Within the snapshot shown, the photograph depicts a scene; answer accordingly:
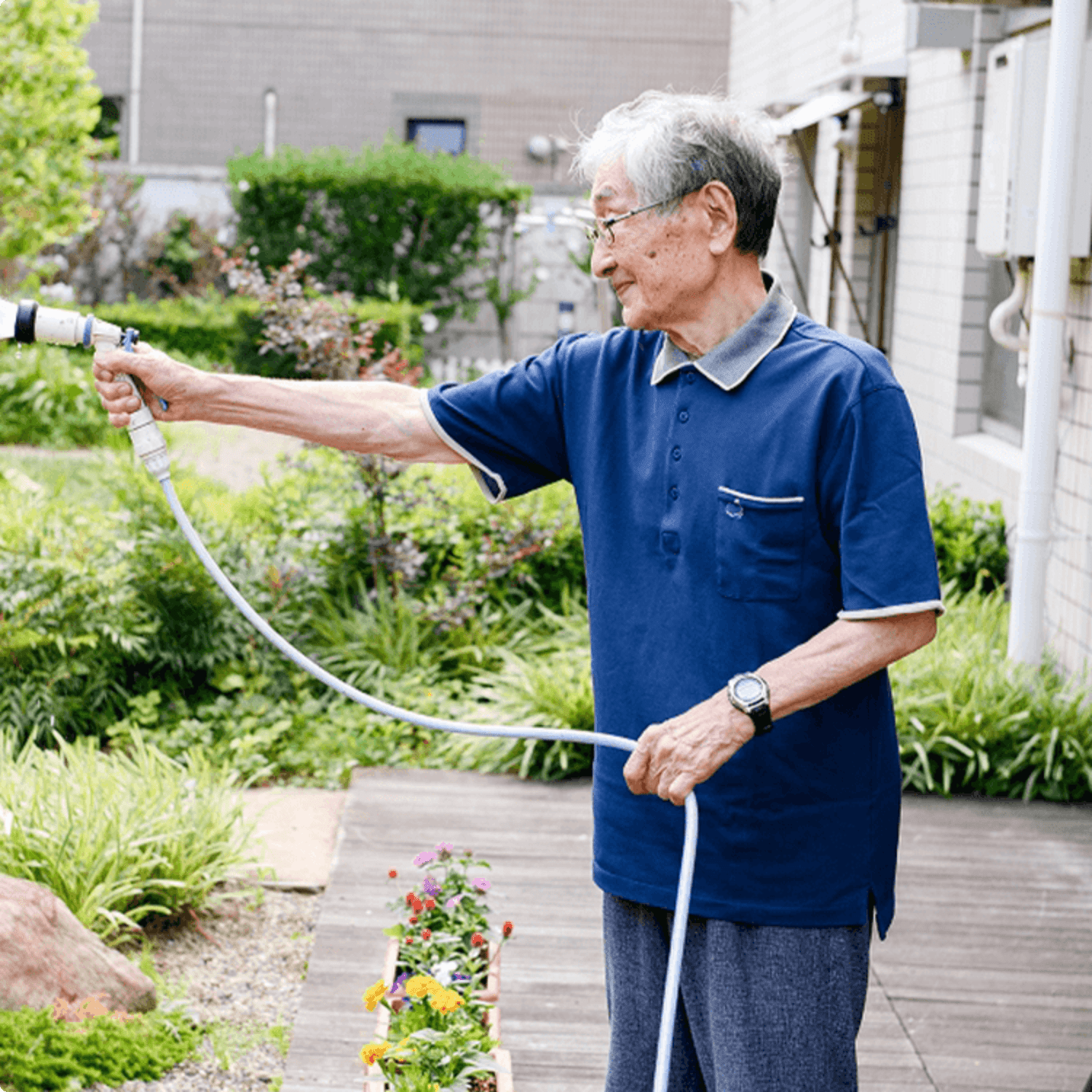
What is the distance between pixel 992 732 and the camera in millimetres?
4980

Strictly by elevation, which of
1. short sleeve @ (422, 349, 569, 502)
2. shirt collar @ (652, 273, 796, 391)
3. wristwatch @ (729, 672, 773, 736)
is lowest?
wristwatch @ (729, 672, 773, 736)

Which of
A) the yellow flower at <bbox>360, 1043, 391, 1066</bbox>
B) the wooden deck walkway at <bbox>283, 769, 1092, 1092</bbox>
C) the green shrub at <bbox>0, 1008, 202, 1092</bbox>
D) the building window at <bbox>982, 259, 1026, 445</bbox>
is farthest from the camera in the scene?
the building window at <bbox>982, 259, 1026, 445</bbox>

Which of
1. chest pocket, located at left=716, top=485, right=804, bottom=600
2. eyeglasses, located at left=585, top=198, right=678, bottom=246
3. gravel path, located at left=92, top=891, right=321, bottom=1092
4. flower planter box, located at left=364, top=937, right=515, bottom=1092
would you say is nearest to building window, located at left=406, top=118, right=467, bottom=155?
gravel path, located at left=92, top=891, right=321, bottom=1092

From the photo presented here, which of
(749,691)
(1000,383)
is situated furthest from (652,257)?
(1000,383)

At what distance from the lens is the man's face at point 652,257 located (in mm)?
2049

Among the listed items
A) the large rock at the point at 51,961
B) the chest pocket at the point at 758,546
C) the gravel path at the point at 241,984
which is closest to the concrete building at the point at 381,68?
the gravel path at the point at 241,984

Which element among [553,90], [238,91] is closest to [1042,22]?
[553,90]

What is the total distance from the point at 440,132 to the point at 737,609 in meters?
17.4

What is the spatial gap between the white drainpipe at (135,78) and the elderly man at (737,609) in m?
17.2

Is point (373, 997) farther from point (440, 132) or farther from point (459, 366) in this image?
point (440, 132)

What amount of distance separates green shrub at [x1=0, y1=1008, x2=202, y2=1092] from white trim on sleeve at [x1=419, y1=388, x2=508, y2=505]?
1.44m

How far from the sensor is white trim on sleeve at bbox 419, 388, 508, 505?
7.63 ft

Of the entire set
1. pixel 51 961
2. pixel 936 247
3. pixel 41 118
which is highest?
pixel 41 118

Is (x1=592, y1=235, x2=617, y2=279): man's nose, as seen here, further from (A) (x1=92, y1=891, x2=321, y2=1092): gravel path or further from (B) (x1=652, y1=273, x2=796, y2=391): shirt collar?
(A) (x1=92, y1=891, x2=321, y2=1092): gravel path
